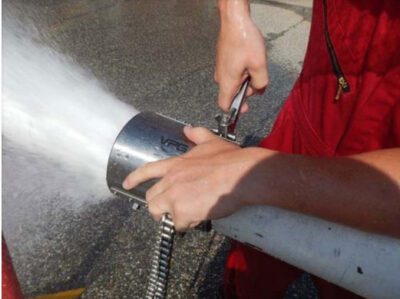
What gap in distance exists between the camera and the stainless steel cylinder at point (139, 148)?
1.08 m

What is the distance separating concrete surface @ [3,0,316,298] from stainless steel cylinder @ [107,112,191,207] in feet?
2.86

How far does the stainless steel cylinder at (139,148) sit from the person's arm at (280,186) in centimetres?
11

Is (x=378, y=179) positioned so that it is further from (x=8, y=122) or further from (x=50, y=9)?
(x=50, y=9)

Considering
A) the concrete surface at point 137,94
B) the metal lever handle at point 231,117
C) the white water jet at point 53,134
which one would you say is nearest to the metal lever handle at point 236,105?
the metal lever handle at point 231,117

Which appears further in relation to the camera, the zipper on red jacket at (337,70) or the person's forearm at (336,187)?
the zipper on red jacket at (337,70)

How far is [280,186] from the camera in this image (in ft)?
2.86

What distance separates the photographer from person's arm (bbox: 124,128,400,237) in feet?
2.69

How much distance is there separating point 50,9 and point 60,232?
326 centimetres

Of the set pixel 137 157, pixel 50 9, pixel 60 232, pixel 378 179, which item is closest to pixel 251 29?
pixel 137 157

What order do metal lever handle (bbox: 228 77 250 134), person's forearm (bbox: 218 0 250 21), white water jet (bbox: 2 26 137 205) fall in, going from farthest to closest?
white water jet (bbox: 2 26 137 205), person's forearm (bbox: 218 0 250 21), metal lever handle (bbox: 228 77 250 134)

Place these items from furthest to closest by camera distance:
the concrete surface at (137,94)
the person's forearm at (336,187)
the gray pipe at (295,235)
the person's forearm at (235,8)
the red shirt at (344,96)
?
the concrete surface at (137,94) → the person's forearm at (235,8) → the red shirt at (344,96) → the gray pipe at (295,235) → the person's forearm at (336,187)

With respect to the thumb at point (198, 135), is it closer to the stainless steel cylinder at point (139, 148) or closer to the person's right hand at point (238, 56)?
the stainless steel cylinder at point (139, 148)

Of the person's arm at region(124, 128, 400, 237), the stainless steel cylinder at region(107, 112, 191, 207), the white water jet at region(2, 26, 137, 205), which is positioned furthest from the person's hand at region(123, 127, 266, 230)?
the white water jet at region(2, 26, 137, 205)

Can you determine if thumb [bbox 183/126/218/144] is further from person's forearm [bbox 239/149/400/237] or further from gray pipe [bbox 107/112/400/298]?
person's forearm [bbox 239/149/400/237]
